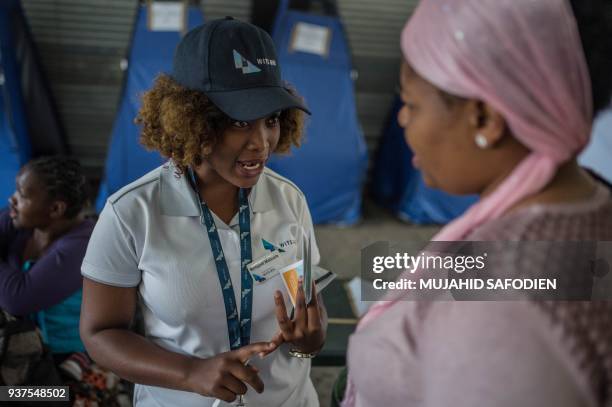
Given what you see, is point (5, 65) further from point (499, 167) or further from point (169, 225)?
point (499, 167)

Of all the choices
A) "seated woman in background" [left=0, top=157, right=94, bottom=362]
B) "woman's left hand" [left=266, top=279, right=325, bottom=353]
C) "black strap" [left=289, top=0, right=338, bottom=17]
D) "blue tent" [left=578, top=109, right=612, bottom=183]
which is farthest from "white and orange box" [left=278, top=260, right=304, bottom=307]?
"black strap" [left=289, top=0, right=338, bottom=17]

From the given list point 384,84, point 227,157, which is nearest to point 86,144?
point 384,84

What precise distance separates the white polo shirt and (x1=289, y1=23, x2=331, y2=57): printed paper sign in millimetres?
3083

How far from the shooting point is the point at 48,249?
1.98 m

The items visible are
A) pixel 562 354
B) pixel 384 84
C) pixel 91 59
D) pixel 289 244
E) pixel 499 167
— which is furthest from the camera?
pixel 384 84

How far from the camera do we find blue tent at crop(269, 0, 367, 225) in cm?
433

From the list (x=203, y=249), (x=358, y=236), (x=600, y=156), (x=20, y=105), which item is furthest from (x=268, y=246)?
(x=20, y=105)

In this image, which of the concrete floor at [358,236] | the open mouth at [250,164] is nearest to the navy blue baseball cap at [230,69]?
the open mouth at [250,164]

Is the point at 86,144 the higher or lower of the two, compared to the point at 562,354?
lower

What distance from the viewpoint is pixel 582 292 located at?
0.71 metres

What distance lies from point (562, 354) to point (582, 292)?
0.33 feet

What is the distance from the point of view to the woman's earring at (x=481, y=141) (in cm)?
77

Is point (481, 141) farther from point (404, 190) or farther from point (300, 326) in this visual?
point (404, 190)

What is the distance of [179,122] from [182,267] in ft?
1.14
